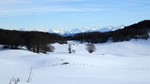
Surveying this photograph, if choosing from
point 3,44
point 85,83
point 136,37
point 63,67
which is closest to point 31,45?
point 3,44

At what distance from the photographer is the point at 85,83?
21.4 metres

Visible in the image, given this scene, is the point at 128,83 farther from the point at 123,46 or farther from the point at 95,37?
the point at 95,37

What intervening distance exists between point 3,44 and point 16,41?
26.1ft

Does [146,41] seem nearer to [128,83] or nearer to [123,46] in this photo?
[123,46]

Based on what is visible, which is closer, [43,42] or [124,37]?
[43,42]

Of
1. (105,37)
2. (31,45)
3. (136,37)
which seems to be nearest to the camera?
(31,45)

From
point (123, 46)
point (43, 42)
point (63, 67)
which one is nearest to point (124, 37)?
point (123, 46)

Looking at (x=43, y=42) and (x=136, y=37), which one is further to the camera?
(x=136, y=37)

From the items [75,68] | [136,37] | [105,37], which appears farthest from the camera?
[105,37]

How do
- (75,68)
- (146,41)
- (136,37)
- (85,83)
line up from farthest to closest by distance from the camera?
1. (136,37)
2. (146,41)
3. (75,68)
4. (85,83)

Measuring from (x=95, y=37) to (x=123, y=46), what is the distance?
51498mm

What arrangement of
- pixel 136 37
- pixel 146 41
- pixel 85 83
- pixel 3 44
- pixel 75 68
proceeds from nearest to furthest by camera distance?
1. pixel 85 83
2. pixel 75 68
3. pixel 3 44
4. pixel 146 41
5. pixel 136 37

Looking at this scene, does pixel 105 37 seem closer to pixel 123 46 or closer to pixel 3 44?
pixel 123 46

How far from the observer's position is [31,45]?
9269 cm
